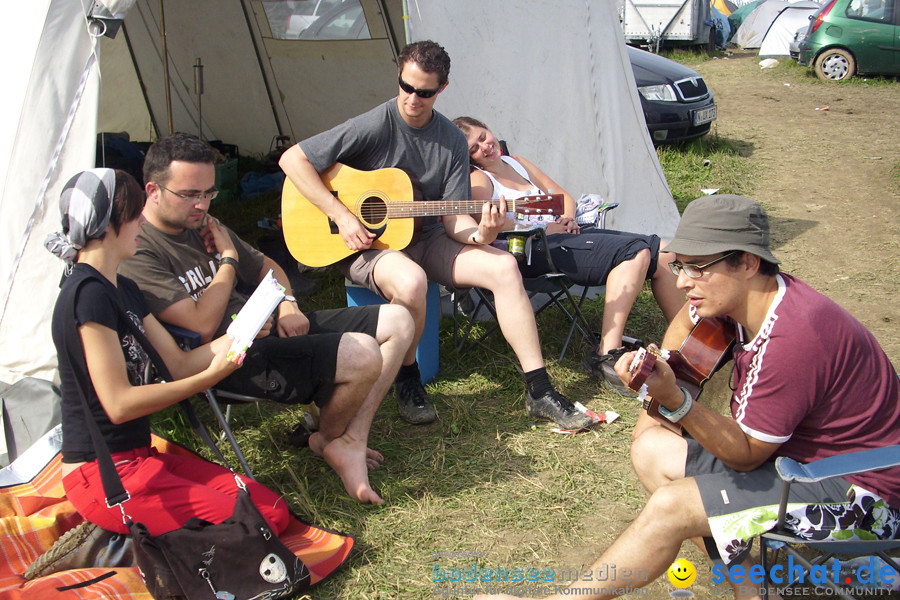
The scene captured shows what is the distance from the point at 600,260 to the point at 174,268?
2.09 m

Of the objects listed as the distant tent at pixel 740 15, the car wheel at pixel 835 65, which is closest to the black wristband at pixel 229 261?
the car wheel at pixel 835 65

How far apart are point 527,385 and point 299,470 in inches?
43.7

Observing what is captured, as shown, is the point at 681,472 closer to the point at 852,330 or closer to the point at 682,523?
the point at 682,523

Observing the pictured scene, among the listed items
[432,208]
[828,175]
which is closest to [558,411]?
[432,208]

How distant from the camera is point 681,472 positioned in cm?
218

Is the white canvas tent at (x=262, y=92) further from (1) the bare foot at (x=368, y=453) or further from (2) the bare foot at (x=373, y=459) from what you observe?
(2) the bare foot at (x=373, y=459)

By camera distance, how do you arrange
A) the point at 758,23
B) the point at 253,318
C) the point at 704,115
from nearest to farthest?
1. the point at 253,318
2. the point at 704,115
3. the point at 758,23

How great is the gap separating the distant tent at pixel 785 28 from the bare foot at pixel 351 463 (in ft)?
46.9

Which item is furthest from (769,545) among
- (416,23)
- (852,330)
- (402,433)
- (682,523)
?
(416,23)

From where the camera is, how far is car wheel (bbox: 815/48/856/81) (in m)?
11.7

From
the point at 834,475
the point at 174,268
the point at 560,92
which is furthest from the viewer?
the point at 560,92

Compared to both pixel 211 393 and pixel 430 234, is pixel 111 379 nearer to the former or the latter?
pixel 211 393

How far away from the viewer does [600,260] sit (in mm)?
3836

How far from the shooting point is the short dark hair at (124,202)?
7.22 ft
